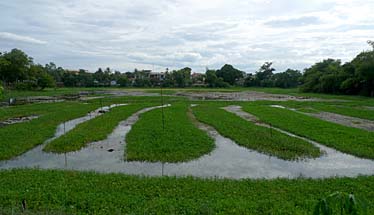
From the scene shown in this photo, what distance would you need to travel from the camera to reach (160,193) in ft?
24.1

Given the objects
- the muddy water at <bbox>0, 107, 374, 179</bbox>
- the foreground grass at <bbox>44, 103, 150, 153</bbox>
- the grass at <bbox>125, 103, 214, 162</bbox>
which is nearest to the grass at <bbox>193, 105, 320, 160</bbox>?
the muddy water at <bbox>0, 107, 374, 179</bbox>

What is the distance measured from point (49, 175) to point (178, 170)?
4242 millimetres

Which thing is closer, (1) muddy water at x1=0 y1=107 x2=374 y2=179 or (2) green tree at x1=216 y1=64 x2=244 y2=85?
(1) muddy water at x1=0 y1=107 x2=374 y2=179

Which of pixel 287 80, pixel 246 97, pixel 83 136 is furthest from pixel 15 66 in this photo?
pixel 287 80

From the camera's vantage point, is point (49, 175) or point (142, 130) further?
point (142, 130)

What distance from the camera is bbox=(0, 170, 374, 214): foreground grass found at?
634 cm

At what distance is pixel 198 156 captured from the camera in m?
11.9

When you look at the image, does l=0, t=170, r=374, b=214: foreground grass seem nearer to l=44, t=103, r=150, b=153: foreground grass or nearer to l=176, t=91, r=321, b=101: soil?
l=44, t=103, r=150, b=153: foreground grass

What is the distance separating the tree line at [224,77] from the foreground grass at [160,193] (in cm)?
1600

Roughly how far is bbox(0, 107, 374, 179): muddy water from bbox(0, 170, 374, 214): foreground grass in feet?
4.67

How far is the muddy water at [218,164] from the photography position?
991 cm

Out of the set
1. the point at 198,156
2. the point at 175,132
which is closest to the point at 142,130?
the point at 175,132

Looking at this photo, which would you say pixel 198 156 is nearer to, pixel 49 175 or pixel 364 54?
pixel 49 175

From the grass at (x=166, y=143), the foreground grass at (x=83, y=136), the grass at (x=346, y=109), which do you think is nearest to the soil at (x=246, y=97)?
the grass at (x=346, y=109)
